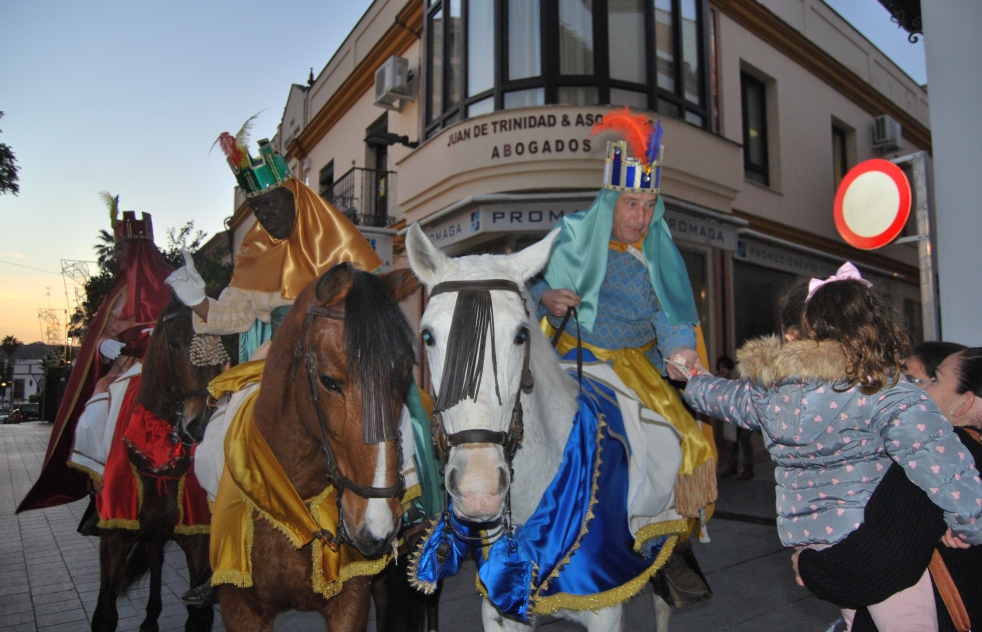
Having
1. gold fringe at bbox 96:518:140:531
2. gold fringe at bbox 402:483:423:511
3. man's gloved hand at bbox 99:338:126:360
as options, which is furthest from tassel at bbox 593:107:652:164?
man's gloved hand at bbox 99:338:126:360

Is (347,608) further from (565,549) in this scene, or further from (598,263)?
(598,263)

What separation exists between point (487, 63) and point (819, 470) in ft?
31.0

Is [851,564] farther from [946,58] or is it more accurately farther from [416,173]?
[416,173]

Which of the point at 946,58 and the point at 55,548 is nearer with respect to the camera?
the point at 946,58

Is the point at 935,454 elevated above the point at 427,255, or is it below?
below

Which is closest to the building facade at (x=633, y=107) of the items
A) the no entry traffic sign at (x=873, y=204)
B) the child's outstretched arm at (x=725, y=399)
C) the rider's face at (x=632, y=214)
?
the no entry traffic sign at (x=873, y=204)

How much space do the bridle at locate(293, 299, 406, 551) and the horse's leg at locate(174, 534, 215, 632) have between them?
1.66 metres

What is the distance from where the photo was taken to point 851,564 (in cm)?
188

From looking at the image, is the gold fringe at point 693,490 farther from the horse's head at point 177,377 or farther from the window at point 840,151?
the window at point 840,151

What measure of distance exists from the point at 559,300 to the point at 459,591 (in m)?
3.47

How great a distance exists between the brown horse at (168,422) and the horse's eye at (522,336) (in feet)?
8.34

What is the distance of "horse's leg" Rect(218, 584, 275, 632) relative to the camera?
8.07 ft

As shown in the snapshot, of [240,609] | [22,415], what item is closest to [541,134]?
[240,609]

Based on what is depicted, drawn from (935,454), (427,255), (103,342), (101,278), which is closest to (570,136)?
(103,342)
